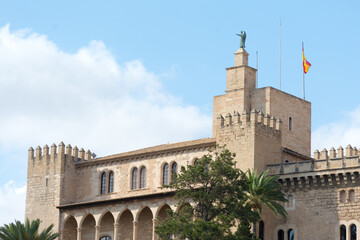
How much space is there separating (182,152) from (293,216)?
8335mm

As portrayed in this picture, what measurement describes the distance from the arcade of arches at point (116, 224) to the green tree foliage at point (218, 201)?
5654 mm

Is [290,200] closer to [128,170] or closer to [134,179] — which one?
[134,179]

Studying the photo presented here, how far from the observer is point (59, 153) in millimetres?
63281

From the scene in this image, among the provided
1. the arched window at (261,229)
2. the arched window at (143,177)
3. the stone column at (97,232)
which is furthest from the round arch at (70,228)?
the arched window at (261,229)

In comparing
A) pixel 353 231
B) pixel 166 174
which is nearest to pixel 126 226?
pixel 166 174

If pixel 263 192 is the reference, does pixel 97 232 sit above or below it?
below

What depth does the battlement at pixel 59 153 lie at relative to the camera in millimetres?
63375

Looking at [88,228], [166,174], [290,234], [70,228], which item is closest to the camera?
[290,234]

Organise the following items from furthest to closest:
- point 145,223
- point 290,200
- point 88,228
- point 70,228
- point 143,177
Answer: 1. point 70,228
2. point 88,228
3. point 143,177
4. point 145,223
5. point 290,200

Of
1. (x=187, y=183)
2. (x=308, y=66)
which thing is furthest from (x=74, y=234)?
(x=308, y=66)

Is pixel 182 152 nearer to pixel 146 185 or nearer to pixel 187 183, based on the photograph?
pixel 146 185

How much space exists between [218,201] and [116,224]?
950cm

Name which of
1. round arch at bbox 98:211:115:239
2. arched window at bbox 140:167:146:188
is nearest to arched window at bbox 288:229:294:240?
arched window at bbox 140:167:146:188

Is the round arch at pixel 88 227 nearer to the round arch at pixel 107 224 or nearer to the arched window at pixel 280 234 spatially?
the round arch at pixel 107 224
